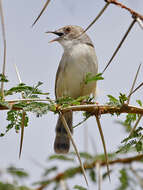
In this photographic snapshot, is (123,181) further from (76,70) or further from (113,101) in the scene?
(76,70)

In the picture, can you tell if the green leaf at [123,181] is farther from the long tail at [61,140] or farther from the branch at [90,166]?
the long tail at [61,140]

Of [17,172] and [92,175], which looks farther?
[92,175]

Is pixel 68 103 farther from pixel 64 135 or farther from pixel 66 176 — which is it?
pixel 64 135

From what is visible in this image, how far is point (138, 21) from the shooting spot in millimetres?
1546

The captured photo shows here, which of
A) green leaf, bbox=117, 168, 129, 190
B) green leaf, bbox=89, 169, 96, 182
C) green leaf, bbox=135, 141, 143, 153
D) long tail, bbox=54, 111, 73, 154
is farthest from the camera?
long tail, bbox=54, 111, 73, 154

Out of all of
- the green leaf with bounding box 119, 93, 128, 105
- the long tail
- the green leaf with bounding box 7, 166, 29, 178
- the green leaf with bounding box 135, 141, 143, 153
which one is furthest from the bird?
the green leaf with bounding box 7, 166, 29, 178

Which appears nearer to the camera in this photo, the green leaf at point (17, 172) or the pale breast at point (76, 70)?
the green leaf at point (17, 172)

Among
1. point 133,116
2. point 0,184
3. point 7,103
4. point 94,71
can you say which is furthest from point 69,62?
point 0,184

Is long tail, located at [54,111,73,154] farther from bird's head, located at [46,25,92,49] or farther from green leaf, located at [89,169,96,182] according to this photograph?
green leaf, located at [89,169,96,182]

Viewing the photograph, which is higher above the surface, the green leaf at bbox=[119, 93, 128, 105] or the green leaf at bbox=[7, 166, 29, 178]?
the green leaf at bbox=[119, 93, 128, 105]

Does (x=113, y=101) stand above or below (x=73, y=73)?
below

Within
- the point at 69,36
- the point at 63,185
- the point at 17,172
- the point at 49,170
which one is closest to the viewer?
the point at 17,172

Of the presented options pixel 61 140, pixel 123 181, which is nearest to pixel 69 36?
pixel 61 140

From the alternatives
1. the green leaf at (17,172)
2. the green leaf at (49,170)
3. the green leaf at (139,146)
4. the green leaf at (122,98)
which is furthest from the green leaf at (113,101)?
the green leaf at (17,172)
